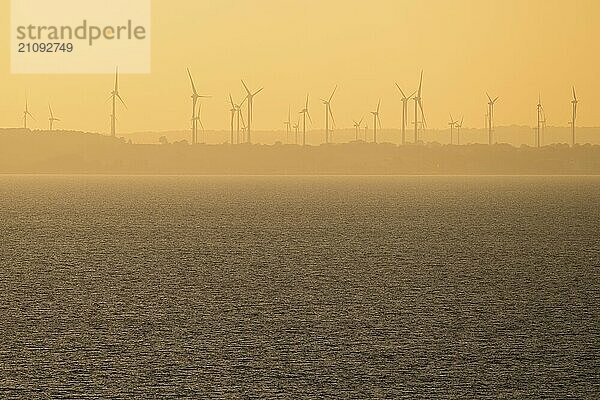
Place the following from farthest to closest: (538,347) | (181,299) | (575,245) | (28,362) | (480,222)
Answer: (480,222) → (575,245) → (181,299) → (538,347) → (28,362)

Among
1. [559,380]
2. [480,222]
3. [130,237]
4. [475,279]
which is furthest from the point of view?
[480,222]

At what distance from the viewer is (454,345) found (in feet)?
95.0

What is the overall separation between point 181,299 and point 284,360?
1300 centimetres

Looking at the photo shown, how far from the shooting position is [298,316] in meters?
34.5

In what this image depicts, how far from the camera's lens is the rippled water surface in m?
24.2

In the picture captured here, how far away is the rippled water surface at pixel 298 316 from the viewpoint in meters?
24.2

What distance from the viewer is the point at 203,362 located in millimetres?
26250

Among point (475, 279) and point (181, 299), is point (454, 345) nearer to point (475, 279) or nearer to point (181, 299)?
point (181, 299)

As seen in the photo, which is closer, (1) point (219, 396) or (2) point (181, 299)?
(1) point (219, 396)

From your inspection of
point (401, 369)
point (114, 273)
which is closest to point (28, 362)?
point (401, 369)

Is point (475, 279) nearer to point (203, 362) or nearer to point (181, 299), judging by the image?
point (181, 299)

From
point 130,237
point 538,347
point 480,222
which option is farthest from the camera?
point 480,222

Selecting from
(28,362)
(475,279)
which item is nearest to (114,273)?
(475,279)

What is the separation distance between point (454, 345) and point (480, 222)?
7046cm
